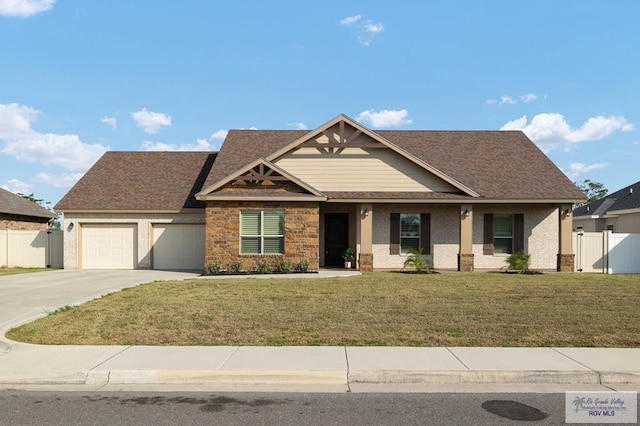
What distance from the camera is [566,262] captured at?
2014cm

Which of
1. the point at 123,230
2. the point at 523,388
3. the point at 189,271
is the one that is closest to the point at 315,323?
the point at 523,388

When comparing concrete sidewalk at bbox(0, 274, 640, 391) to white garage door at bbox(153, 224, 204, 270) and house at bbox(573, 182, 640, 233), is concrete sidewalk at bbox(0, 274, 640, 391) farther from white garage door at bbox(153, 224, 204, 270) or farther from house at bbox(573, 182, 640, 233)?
house at bbox(573, 182, 640, 233)

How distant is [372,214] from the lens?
20.2 metres

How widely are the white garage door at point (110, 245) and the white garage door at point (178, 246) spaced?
3.51 ft

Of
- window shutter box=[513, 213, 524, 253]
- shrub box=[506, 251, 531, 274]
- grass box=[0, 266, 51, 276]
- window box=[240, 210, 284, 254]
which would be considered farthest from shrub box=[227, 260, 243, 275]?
window shutter box=[513, 213, 524, 253]

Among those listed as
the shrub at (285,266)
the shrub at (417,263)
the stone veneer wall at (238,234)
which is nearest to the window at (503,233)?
the shrub at (417,263)

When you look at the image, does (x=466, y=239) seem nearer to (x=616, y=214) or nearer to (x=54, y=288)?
(x=616, y=214)

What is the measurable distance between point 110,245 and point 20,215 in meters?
11.7

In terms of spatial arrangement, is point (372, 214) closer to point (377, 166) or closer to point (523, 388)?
point (377, 166)

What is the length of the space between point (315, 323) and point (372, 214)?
37.4 ft

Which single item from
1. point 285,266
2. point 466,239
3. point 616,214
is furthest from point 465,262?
point 616,214

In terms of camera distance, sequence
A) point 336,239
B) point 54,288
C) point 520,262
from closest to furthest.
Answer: point 54,288
point 520,262
point 336,239

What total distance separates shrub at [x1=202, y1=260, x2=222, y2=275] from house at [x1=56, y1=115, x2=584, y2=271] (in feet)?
0.62

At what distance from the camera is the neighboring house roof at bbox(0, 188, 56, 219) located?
2777 centimetres
